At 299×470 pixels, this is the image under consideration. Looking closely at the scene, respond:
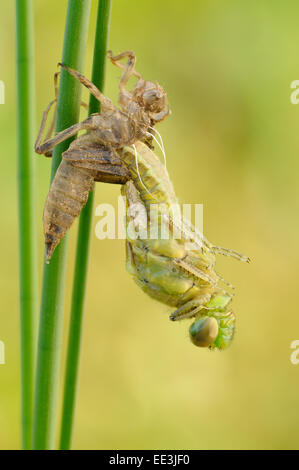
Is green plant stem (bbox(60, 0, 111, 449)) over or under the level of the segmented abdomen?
under

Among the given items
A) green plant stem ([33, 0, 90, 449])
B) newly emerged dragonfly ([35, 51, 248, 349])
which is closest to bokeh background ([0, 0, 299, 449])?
newly emerged dragonfly ([35, 51, 248, 349])

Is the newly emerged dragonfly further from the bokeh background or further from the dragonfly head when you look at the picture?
the bokeh background

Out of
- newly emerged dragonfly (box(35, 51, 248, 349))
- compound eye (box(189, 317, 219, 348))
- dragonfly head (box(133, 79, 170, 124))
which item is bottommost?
compound eye (box(189, 317, 219, 348))

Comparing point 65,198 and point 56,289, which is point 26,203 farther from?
point 56,289

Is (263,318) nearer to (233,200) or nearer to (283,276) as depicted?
(283,276)

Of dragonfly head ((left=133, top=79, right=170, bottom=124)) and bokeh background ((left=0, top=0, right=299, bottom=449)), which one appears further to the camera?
bokeh background ((left=0, top=0, right=299, bottom=449))

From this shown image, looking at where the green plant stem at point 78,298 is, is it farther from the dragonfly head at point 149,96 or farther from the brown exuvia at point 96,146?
the dragonfly head at point 149,96

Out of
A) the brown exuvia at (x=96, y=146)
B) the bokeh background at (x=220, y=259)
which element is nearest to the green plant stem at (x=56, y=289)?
A: the brown exuvia at (x=96, y=146)
